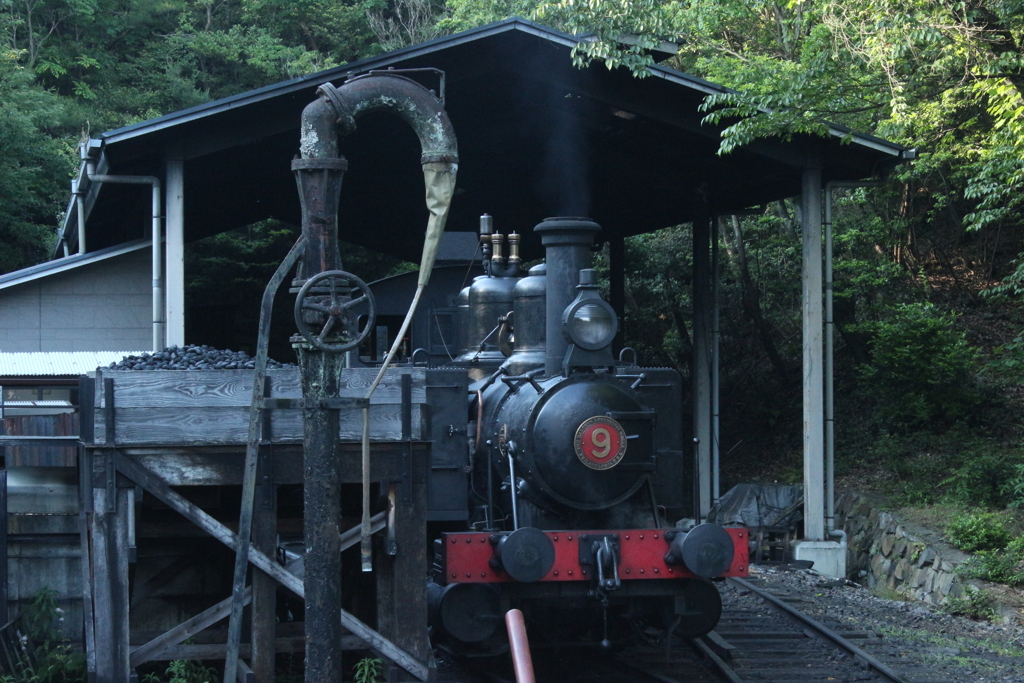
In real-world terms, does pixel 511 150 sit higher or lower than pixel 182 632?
higher

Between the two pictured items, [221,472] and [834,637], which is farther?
[834,637]

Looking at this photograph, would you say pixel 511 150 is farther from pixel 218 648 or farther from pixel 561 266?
pixel 218 648

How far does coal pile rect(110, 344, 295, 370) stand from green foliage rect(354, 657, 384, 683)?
5.95 ft

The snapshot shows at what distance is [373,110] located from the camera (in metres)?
4.84

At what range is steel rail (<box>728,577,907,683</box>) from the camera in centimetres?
734

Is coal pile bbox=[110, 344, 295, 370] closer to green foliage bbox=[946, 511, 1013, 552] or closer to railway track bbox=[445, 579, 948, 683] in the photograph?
railway track bbox=[445, 579, 948, 683]

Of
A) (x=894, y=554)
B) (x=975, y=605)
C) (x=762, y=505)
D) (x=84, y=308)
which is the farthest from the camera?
(x=762, y=505)

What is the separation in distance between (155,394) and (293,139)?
698 centimetres

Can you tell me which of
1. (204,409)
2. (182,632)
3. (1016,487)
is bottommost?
(182,632)

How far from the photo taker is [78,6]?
91.5 feet

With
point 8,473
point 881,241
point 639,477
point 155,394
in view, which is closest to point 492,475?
point 639,477

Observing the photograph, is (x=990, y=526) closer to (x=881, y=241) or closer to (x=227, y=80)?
(x=881, y=241)

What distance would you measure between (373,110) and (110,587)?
3027mm

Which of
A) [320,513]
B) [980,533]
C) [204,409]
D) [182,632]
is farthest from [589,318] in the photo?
[980,533]
